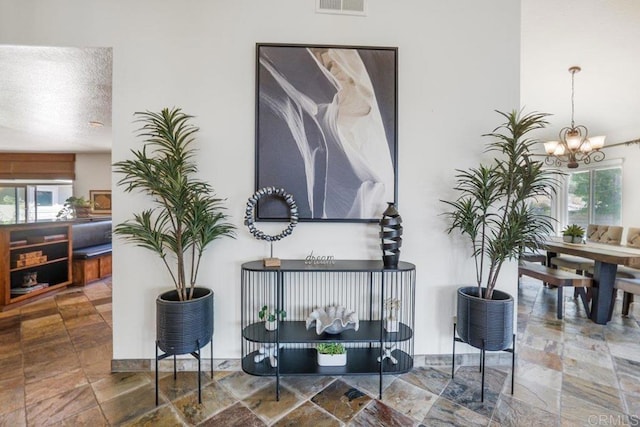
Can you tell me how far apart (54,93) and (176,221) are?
2.48 meters

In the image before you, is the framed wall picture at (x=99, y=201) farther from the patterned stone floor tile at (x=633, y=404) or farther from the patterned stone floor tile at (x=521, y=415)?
the patterned stone floor tile at (x=633, y=404)

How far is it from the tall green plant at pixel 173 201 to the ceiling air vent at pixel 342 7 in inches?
53.5

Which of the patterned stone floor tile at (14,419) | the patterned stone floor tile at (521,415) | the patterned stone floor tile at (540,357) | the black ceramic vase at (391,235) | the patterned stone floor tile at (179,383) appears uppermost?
the black ceramic vase at (391,235)

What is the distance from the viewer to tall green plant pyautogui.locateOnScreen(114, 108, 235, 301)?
1.87 m

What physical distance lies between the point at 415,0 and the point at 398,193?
5.05 ft

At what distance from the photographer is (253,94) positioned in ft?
7.14

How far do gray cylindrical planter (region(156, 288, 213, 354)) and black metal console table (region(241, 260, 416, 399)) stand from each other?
1.02 ft

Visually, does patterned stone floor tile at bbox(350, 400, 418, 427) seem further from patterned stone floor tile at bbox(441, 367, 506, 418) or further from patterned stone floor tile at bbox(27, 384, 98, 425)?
patterned stone floor tile at bbox(27, 384, 98, 425)

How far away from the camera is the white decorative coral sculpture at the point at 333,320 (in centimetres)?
195

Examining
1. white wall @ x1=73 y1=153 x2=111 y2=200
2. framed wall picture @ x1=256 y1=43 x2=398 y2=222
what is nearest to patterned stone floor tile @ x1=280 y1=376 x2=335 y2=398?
framed wall picture @ x1=256 y1=43 x2=398 y2=222

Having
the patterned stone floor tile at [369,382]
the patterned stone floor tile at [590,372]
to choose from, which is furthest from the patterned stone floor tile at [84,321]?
the patterned stone floor tile at [590,372]

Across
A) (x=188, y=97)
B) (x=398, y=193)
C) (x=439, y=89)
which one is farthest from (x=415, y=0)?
(x=188, y=97)

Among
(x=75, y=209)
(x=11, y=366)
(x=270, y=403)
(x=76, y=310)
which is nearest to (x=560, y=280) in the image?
(x=270, y=403)

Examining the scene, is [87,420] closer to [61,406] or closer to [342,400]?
[61,406]
